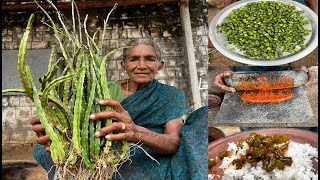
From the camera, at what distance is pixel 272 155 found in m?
2.61

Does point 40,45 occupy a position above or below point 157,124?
above

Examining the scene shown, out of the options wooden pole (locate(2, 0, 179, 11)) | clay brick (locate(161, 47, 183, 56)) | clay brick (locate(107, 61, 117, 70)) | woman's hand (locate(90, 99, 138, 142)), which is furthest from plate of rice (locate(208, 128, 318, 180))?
wooden pole (locate(2, 0, 179, 11))

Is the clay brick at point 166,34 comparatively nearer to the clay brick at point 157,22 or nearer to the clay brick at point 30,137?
the clay brick at point 157,22

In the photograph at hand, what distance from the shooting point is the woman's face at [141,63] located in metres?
2.76

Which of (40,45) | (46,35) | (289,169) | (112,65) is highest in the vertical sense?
(46,35)

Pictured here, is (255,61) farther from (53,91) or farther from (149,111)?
(53,91)

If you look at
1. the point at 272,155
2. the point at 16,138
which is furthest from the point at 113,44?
the point at 272,155

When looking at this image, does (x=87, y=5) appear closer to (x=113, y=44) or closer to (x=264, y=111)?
(x=113, y=44)

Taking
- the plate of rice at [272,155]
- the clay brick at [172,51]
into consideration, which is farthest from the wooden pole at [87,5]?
the plate of rice at [272,155]

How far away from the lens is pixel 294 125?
2.70m

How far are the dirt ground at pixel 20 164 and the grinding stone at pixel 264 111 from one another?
1.71 meters

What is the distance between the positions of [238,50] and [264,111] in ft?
1.28

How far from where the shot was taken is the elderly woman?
8.67 feet

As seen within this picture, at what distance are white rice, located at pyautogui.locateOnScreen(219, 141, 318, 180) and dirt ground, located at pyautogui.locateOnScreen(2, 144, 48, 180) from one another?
173 cm
